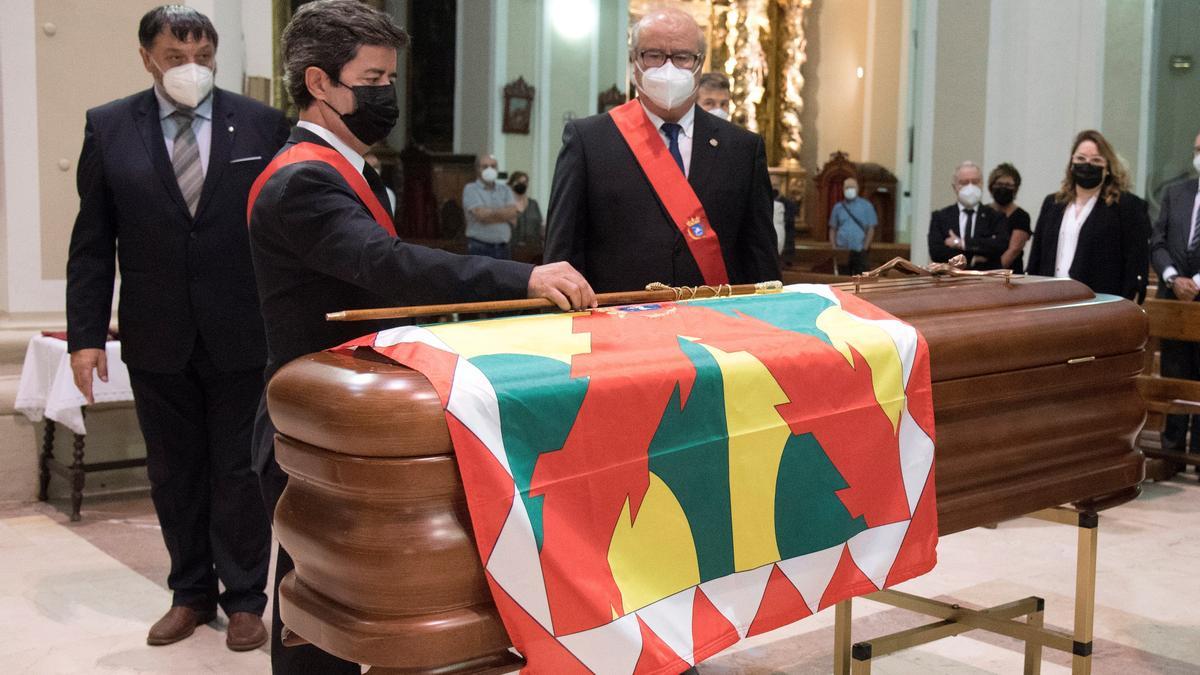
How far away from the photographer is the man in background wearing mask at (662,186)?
2621 mm

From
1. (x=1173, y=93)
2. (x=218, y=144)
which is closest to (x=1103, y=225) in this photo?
(x=218, y=144)

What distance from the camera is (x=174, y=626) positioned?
129 inches

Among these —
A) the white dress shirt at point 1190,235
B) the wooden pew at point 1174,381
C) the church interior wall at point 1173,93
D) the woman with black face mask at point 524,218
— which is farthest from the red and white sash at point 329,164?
the church interior wall at point 1173,93

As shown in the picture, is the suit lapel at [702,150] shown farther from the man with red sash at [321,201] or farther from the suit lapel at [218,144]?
the suit lapel at [218,144]

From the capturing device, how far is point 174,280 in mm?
3193

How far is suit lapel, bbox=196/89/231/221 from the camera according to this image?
128 inches

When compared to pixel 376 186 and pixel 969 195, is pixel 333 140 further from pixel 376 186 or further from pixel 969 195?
pixel 969 195

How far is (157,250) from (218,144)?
0.32 metres

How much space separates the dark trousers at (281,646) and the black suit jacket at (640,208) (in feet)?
2.77

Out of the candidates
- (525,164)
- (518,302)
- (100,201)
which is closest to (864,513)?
(518,302)

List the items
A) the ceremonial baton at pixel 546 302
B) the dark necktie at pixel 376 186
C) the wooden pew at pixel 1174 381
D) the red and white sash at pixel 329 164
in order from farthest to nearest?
the wooden pew at pixel 1174 381 → the dark necktie at pixel 376 186 → the red and white sash at pixel 329 164 → the ceremonial baton at pixel 546 302

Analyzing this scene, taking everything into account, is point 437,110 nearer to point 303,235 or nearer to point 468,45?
point 468,45

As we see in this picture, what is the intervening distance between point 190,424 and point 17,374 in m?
2.56

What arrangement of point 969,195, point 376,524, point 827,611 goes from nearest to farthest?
1. point 376,524
2. point 827,611
3. point 969,195
